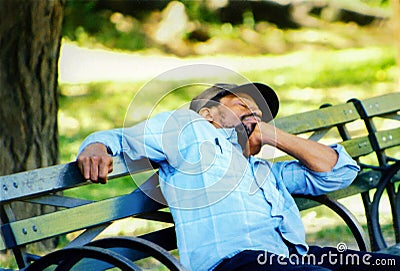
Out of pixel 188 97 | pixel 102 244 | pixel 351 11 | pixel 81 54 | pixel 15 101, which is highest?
pixel 351 11

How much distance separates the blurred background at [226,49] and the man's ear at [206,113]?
19.6 feet

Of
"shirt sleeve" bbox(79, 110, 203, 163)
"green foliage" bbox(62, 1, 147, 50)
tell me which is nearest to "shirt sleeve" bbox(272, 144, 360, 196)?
"shirt sleeve" bbox(79, 110, 203, 163)

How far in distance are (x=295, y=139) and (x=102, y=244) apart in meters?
1.19

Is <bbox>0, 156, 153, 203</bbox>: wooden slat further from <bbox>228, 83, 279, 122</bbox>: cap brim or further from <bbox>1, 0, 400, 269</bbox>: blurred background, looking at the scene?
<bbox>1, 0, 400, 269</bbox>: blurred background

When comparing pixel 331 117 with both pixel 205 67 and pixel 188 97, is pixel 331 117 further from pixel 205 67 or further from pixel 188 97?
pixel 188 97

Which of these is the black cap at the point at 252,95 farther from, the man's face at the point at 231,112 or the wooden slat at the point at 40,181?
the wooden slat at the point at 40,181

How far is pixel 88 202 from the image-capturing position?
13.0 ft

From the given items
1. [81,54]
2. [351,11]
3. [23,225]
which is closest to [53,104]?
[23,225]

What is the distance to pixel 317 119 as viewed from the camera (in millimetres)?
4957

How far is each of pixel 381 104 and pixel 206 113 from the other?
1538 mm

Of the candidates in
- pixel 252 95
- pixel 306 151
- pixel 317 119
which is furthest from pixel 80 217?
pixel 317 119

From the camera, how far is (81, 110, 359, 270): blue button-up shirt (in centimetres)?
388

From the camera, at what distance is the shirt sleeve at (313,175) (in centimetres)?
435

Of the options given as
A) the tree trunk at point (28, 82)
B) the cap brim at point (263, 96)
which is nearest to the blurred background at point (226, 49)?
the tree trunk at point (28, 82)
